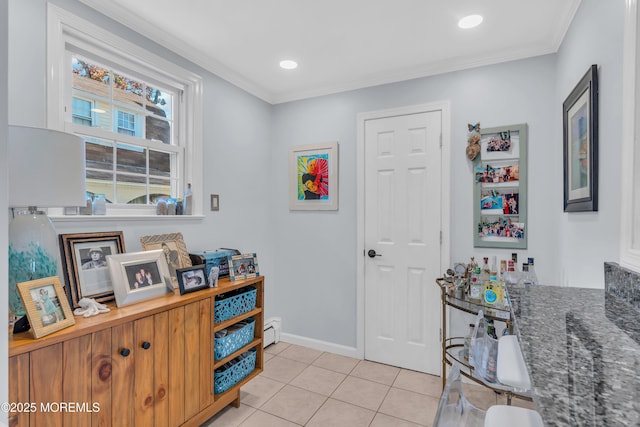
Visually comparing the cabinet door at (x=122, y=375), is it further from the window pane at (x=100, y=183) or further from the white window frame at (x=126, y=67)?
the window pane at (x=100, y=183)

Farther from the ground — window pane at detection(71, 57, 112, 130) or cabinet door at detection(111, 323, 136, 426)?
window pane at detection(71, 57, 112, 130)

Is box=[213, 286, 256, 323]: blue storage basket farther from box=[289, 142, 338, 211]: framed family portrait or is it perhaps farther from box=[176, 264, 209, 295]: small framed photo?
box=[289, 142, 338, 211]: framed family portrait

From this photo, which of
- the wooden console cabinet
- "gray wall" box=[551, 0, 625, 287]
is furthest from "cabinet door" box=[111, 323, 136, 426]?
"gray wall" box=[551, 0, 625, 287]

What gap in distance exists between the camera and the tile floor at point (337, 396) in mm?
2053

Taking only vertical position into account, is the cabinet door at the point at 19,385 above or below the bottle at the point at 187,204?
below

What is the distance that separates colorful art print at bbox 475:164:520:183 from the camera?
7.70 ft

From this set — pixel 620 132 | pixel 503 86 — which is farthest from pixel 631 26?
pixel 503 86

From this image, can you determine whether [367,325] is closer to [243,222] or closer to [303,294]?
[303,294]

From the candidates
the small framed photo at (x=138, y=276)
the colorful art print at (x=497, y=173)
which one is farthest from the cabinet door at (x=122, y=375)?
the colorful art print at (x=497, y=173)

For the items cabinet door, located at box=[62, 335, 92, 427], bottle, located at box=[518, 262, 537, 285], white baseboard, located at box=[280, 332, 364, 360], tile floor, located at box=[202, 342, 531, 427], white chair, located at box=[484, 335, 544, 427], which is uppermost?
bottle, located at box=[518, 262, 537, 285]

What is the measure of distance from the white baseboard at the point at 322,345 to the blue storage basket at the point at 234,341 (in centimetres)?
97

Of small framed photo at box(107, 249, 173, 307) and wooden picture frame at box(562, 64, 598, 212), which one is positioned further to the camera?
small framed photo at box(107, 249, 173, 307)

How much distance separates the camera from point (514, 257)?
7.28ft

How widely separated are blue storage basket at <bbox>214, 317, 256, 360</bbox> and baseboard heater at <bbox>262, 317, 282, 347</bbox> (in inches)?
32.0
